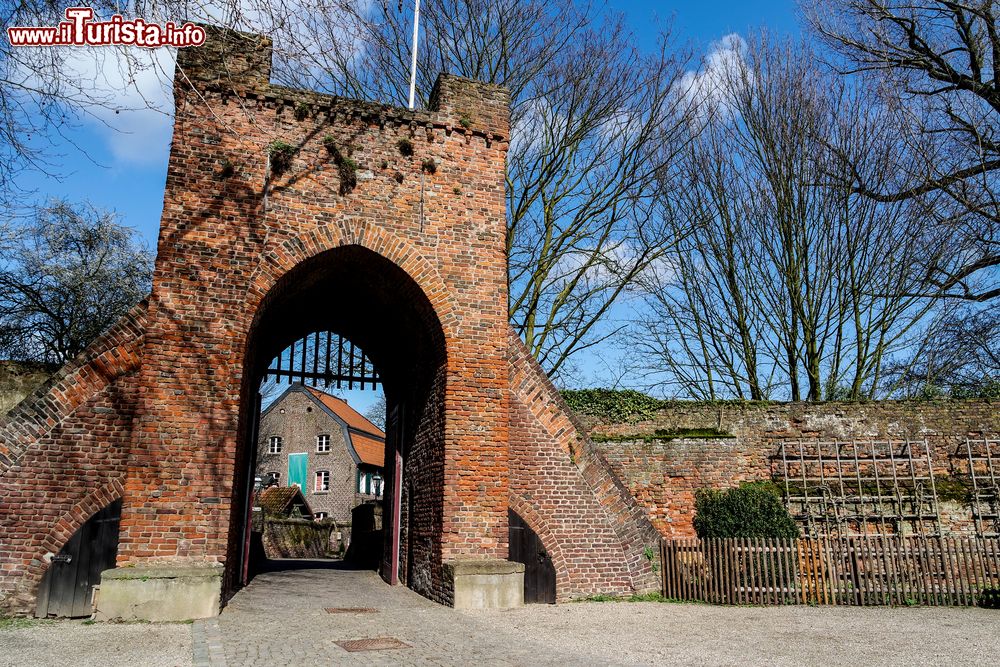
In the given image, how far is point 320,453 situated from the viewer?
4231 cm

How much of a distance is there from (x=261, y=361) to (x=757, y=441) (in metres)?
10.4

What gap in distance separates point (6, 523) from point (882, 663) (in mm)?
9932

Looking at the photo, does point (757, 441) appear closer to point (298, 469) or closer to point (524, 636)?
point (524, 636)

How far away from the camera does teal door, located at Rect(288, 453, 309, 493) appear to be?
42438 mm

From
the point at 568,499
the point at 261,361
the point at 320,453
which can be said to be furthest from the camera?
the point at 320,453

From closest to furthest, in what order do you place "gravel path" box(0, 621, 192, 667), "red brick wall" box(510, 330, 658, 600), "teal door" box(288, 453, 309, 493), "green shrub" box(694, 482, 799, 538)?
"gravel path" box(0, 621, 192, 667), "red brick wall" box(510, 330, 658, 600), "green shrub" box(694, 482, 799, 538), "teal door" box(288, 453, 309, 493)

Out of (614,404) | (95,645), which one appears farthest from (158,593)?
(614,404)

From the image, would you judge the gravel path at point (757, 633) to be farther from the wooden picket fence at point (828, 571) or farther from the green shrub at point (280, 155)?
the green shrub at point (280, 155)

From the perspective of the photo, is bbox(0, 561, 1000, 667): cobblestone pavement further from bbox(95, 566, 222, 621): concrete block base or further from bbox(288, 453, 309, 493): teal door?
bbox(288, 453, 309, 493): teal door

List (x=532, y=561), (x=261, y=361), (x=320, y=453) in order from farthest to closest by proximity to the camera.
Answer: (x=320, y=453), (x=261, y=361), (x=532, y=561)

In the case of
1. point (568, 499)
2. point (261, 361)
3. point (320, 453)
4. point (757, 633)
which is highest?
point (320, 453)

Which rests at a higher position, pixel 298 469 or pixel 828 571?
pixel 298 469

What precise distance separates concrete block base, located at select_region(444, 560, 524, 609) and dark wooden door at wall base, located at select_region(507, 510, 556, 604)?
3.05ft

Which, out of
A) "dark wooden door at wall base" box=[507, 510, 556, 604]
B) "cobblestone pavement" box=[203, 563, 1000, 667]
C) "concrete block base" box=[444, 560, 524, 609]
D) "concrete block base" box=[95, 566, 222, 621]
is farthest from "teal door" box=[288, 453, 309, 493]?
"concrete block base" box=[95, 566, 222, 621]
